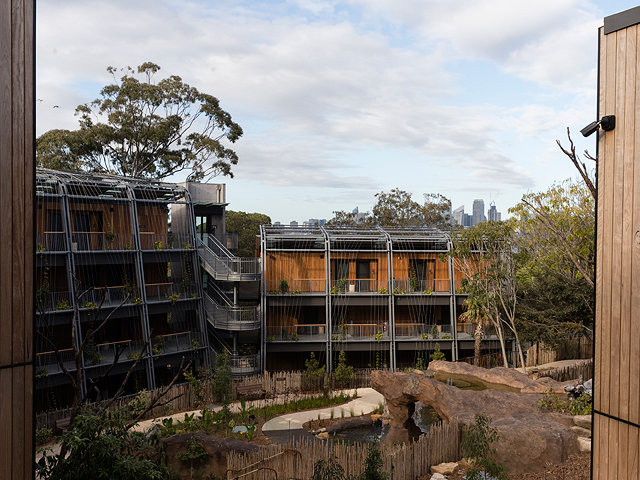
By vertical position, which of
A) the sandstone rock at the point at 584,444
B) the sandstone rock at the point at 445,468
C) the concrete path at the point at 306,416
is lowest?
the concrete path at the point at 306,416

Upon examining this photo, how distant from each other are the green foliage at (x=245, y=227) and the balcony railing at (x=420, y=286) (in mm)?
24033

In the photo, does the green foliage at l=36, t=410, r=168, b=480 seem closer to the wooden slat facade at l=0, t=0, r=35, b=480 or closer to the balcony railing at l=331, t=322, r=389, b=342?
the wooden slat facade at l=0, t=0, r=35, b=480

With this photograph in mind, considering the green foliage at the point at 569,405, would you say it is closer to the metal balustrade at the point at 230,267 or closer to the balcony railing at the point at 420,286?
the balcony railing at the point at 420,286

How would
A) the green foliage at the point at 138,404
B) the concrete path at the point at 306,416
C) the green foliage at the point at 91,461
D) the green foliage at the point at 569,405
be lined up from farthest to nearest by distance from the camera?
1. the concrete path at the point at 306,416
2. the green foliage at the point at 138,404
3. the green foliage at the point at 569,405
4. the green foliage at the point at 91,461

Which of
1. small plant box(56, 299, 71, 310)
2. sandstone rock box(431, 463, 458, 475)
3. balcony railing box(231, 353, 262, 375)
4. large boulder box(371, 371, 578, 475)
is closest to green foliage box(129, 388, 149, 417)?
small plant box(56, 299, 71, 310)

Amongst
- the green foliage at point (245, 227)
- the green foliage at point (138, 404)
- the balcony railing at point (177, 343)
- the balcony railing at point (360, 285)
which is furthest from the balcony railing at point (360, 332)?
the green foliage at point (245, 227)

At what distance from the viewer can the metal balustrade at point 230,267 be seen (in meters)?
27.7

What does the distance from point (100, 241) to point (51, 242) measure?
2.46m

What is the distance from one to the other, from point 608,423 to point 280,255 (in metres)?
24.9

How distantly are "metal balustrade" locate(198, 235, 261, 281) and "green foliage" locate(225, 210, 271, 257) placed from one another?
73.5 feet

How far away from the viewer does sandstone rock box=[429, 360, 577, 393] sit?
18766 mm

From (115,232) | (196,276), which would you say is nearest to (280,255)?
(196,276)

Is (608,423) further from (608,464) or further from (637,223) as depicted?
(637,223)

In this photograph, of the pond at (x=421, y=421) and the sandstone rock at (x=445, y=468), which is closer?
the sandstone rock at (x=445, y=468)
